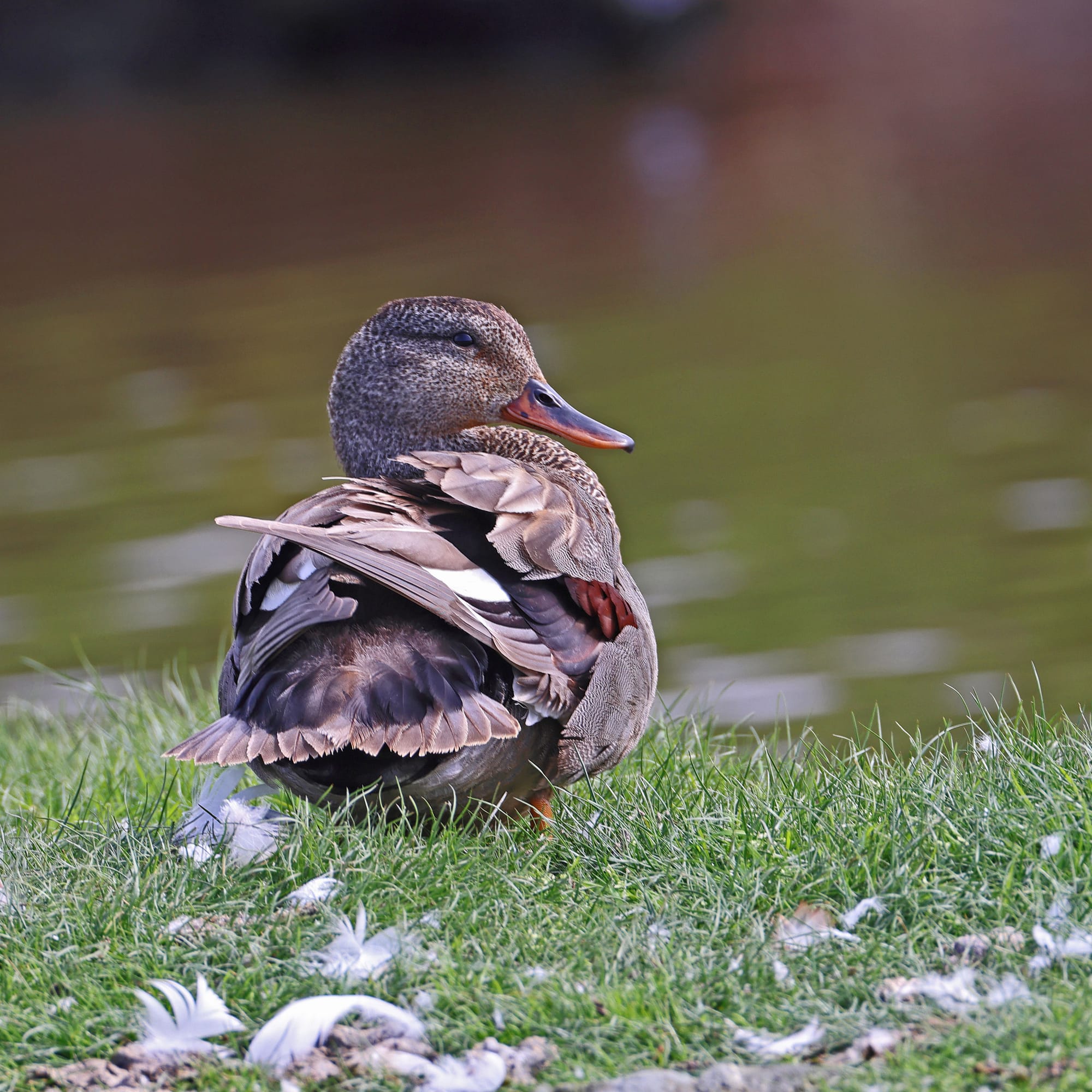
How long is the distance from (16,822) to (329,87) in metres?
32.8

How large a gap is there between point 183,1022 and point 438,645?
0.90 metres

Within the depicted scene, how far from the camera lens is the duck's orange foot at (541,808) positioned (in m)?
3.57

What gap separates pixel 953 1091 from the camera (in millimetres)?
2346

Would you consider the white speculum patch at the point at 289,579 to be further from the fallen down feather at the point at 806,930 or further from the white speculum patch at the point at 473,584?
the fallen down feather at the point at 806,930

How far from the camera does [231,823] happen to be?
10.9 feet

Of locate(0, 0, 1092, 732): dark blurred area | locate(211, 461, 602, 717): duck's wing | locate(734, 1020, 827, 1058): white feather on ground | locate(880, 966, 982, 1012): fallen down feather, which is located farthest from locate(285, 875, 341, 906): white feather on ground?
locate(0, 0, 1092, 732): dark blurred area

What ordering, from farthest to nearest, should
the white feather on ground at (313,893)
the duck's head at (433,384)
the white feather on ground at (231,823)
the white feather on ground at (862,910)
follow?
the duck's head at (433,384)
the white feather on ground at (231,823)
the white feather on ground at (313,893)
the white feather on ground at (862,910)

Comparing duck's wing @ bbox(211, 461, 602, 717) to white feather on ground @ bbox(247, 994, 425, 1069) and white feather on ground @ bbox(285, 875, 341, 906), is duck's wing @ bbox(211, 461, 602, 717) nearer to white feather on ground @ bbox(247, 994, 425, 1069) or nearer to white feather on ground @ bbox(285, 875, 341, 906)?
white feather on ground @ bbox(285, 875, 341, 906)

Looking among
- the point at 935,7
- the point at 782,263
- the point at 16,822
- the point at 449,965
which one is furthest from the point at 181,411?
the point at 935,7

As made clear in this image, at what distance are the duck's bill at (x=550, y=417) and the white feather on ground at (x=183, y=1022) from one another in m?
1.98

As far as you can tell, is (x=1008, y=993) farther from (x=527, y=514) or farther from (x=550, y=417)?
(x=550, y=417)

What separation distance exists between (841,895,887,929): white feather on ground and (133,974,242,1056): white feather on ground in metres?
1.09

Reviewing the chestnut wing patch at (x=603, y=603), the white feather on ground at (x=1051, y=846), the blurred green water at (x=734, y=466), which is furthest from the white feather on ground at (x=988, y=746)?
the blurred green water at (x=734, y=466)

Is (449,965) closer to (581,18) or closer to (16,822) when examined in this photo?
(16,822)
